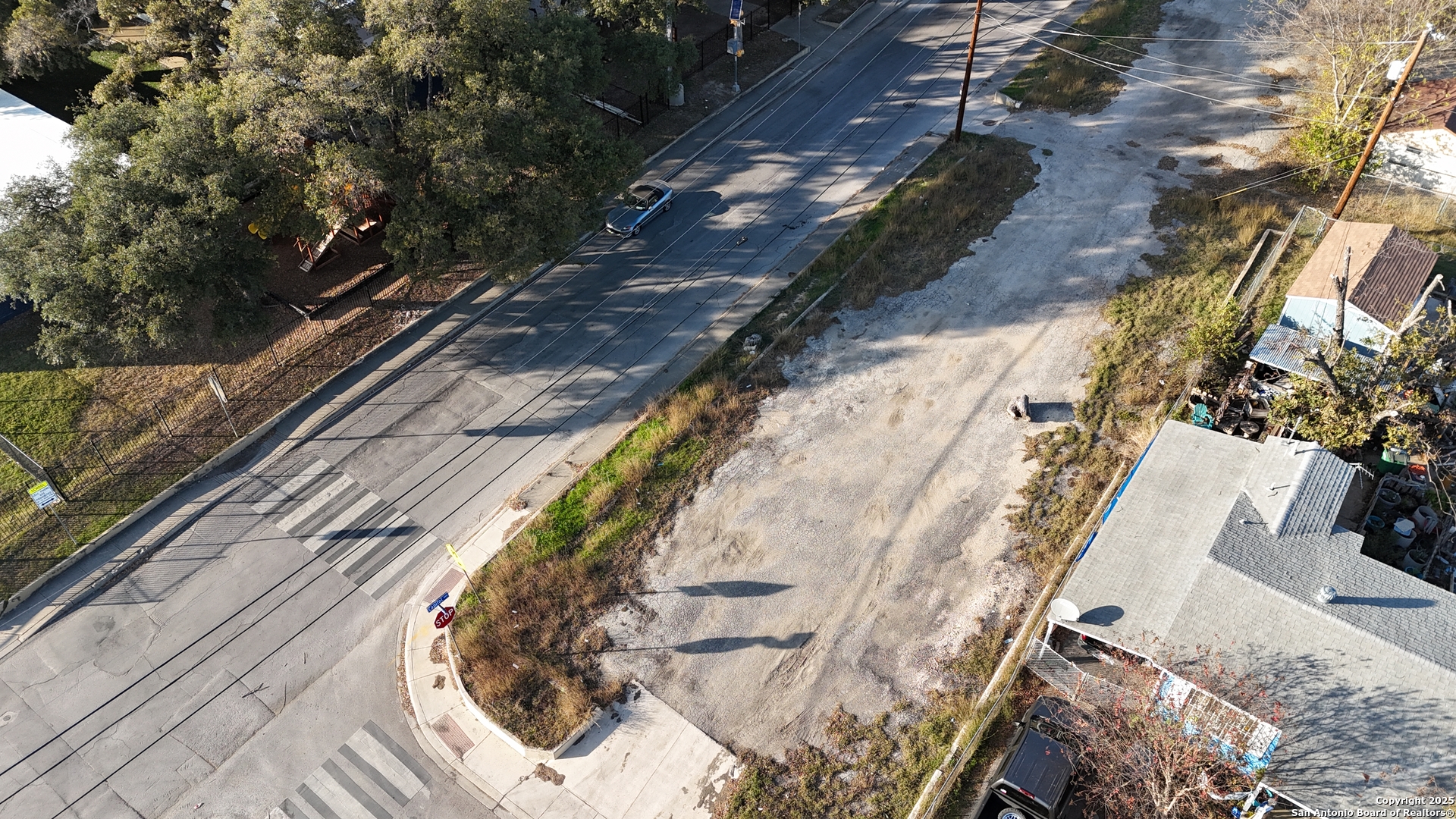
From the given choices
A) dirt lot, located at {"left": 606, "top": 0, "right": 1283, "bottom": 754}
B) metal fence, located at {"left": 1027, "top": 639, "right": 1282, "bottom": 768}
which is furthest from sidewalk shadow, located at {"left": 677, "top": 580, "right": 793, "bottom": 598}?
metal fence, located at {"left": 1027, "top": 639, "right": 1282, "bottom": 768}

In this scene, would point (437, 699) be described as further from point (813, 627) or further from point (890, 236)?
point (890, 236)

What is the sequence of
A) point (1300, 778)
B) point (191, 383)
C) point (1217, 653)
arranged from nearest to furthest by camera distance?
point (1300, 778)
point (1217, 653)
point (191, 383)

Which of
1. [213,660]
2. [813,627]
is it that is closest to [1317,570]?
[813,627]

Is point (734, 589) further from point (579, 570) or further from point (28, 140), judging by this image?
point (28, 140)

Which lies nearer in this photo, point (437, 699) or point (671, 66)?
point (437, 699)

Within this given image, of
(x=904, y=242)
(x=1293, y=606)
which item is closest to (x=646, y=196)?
(x=904, y=242)

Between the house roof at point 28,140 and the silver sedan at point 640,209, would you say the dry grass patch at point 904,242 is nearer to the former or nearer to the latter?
the silver sedan at point 640,209
